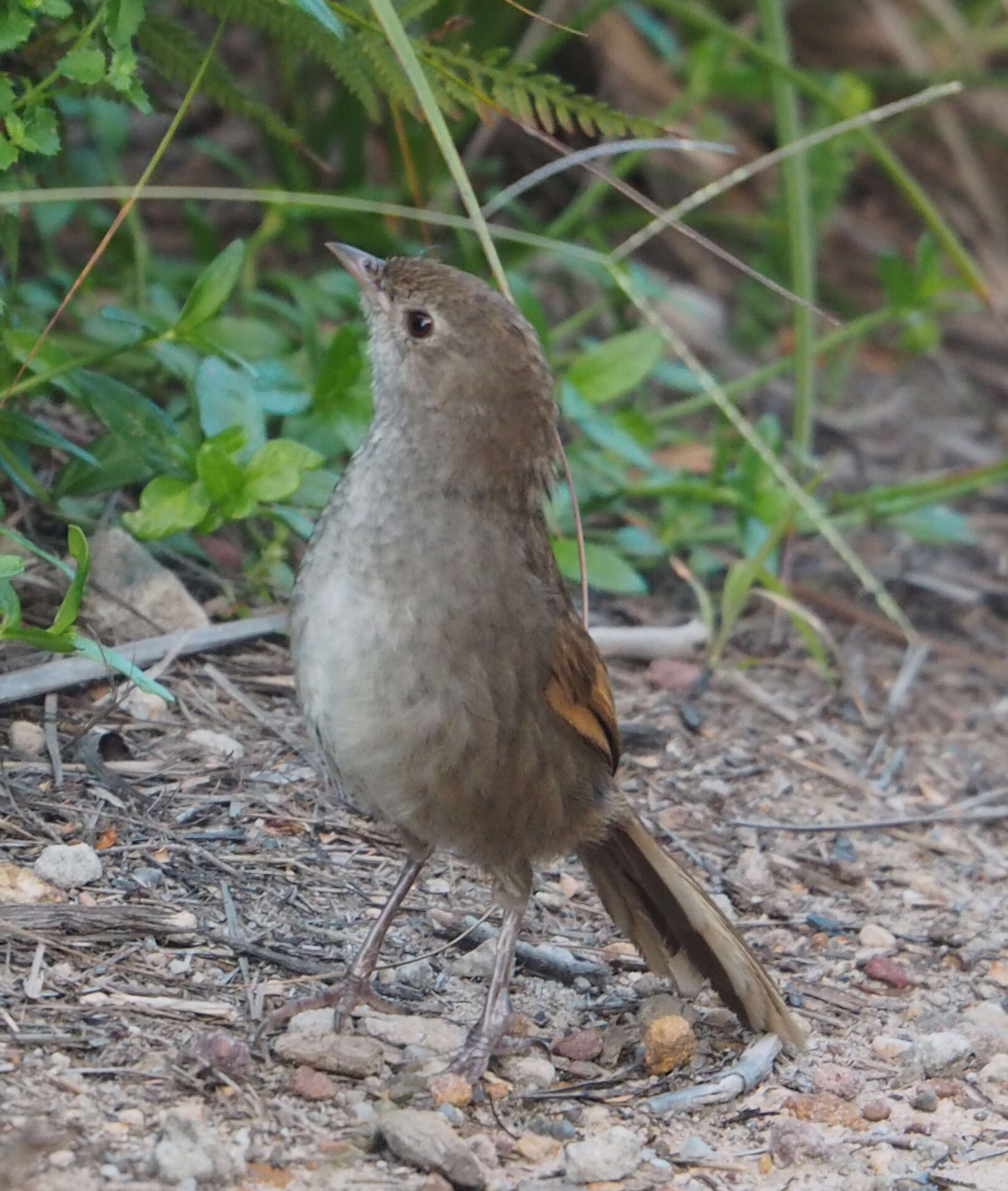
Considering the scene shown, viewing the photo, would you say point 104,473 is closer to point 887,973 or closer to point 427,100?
point 427,100

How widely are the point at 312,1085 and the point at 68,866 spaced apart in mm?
802

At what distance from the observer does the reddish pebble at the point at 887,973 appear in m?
4.10

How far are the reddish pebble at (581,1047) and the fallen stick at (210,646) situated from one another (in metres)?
1.40

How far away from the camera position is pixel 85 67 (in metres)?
3.82

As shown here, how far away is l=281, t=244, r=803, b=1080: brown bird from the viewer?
337 centimetres

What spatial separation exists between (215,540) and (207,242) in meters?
1.39

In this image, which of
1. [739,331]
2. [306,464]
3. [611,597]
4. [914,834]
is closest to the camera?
[306,464]

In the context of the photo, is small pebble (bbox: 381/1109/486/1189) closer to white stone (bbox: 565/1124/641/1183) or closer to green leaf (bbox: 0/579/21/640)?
white stone (bbox: 565/1124/641/1183)

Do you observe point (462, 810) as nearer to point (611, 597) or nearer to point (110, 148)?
point (611, 597)

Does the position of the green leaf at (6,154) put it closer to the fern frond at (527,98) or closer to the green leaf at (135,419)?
the green leaf at (135,419)

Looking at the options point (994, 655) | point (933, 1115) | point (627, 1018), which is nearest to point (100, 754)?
point (627, 1018)

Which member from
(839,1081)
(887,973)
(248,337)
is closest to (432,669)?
(839,1081)

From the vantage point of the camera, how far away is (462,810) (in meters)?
3.52

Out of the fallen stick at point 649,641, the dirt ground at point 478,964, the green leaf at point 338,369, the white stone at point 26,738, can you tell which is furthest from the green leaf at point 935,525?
the white stone at point 26,738
